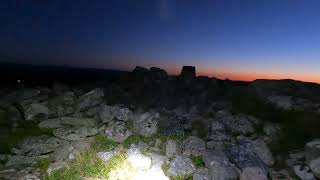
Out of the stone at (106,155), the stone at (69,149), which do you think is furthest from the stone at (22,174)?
the stone at (106,155)

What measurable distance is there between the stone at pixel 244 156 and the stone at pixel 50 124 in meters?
9.13

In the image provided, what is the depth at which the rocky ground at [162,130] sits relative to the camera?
14.7 meters

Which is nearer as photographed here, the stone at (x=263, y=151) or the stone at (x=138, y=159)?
the stone at (x=138, y=159)

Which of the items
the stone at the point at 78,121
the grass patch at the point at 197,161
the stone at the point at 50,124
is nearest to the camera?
the grass patch at the point at 197,161

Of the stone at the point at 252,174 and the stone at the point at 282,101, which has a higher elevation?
the stone at the point at 282,101

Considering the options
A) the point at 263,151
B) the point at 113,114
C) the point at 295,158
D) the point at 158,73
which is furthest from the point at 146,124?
the point at 295,158

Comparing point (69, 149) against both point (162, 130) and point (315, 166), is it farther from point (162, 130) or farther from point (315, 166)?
point (315, 166)

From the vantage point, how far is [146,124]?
18.0m

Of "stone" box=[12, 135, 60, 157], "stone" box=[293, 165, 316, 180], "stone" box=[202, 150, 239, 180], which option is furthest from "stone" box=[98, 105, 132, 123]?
"stone" box=[293, 165, 316, 180]

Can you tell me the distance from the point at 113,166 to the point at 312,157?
8.68 meters

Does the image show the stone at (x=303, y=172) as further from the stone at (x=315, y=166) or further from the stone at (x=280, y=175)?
the stone at (x=280, y=175)

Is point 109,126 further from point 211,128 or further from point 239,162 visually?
point 239,162

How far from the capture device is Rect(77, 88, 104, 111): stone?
20406mm

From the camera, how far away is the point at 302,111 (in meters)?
18.9
